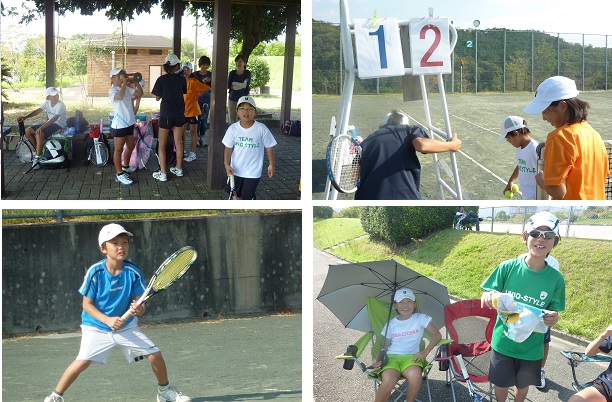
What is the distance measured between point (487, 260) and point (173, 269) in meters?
2.84

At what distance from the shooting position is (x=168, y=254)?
20.2ft

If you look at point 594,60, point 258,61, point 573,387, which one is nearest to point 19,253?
point 573,387

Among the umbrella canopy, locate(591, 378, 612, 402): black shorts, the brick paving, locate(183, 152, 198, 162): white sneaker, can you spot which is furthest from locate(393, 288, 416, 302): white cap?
locate(183, 152, 198, 162): white sneaker

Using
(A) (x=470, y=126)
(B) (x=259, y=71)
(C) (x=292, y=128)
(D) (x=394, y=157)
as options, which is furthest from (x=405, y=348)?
(B) (x=259, y=71)

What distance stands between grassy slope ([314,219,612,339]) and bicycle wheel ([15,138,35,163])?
176 inches

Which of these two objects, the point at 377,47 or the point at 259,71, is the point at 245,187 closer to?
the point at 377,47

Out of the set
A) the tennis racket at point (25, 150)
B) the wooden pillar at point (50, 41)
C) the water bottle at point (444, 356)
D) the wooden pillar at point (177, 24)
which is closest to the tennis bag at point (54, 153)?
the tennis racket at point (25, 150)

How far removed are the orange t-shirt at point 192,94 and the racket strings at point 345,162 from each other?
4.26 metres

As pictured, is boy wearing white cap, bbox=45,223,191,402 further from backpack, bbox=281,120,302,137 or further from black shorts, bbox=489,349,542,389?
backpack, bbox=281,120,302,137

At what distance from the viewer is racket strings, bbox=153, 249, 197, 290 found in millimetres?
4176

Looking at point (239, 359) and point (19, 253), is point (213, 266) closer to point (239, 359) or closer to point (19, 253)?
point (239, 359)

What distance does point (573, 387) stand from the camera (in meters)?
4.61

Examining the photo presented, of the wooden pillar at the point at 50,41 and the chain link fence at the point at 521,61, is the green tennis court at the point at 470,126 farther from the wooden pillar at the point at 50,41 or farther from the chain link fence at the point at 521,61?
the wooden pillar at the point at 50,41

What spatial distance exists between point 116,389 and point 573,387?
2.92 meters
